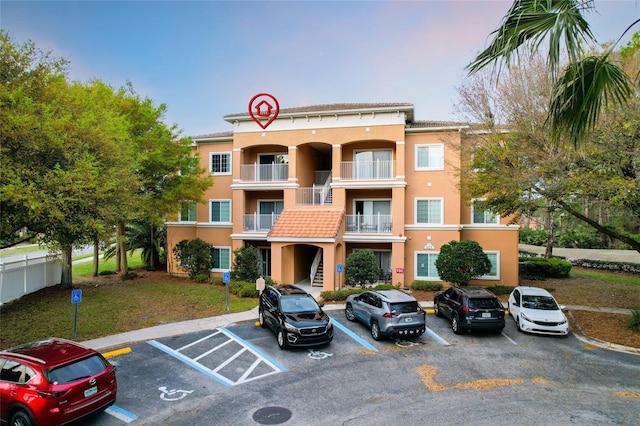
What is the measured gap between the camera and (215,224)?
81.9 ft

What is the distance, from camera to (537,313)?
14.0 m

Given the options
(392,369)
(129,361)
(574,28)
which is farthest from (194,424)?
(574,28)

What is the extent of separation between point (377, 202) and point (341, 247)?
13.2 ft

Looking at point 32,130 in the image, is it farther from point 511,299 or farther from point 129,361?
point 511,299

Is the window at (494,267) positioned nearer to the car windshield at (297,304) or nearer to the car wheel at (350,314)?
the car wheel at (350,314)

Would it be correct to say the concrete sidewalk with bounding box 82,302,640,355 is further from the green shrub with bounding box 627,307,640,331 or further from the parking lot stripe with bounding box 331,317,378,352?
the parking lot stripe with bounding box 331,317,378,352

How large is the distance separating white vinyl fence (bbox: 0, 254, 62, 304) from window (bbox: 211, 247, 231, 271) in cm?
838

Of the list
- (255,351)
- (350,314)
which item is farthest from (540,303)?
(255,351)

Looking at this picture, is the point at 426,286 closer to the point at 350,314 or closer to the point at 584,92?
the point at 350,314

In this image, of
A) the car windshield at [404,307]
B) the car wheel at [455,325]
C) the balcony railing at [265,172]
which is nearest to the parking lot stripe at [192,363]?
the car windshield at [404,307]

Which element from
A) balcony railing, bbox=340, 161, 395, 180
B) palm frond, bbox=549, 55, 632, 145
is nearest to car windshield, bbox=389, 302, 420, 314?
palm frond, bbox=549, 55, 632, 145

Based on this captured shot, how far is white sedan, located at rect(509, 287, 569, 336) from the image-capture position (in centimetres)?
1357

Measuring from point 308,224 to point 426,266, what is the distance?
7441 millimetres

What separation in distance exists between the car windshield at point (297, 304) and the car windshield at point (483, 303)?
Answer: 5660 millimetres
